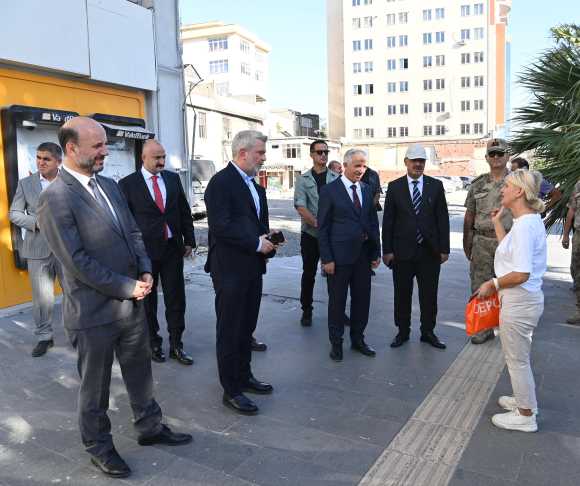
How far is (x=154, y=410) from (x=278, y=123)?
61206mm

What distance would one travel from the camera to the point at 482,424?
3.68 m

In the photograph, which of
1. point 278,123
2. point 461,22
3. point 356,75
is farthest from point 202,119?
point 461,22

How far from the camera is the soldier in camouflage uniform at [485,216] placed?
5.39 meters

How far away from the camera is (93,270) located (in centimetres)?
284

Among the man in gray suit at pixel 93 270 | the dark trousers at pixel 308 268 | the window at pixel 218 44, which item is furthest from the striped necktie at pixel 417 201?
the window at pixel 218 44

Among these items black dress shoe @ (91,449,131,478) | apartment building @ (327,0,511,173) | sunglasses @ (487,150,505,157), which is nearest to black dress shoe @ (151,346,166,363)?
black dress shoe @ (91,449,131,478)

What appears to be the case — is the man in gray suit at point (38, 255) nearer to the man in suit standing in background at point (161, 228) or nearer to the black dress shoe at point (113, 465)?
the man in suit standing in background at point (161, 228)

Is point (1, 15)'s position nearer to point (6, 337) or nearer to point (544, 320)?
point (6, 337)

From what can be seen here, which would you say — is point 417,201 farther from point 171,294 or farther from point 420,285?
point 171,294

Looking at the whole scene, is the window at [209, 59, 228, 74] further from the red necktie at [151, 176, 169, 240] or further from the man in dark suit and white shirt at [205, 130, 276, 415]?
the man in dark suit and white shirt at [205, 130, 276, 415]

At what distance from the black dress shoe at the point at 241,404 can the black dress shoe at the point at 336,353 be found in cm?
124

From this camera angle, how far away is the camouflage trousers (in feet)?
18.0

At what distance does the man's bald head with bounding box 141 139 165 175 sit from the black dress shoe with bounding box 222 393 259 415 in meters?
2.13

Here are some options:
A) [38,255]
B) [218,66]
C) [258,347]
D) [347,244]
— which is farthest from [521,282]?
[218,66]
